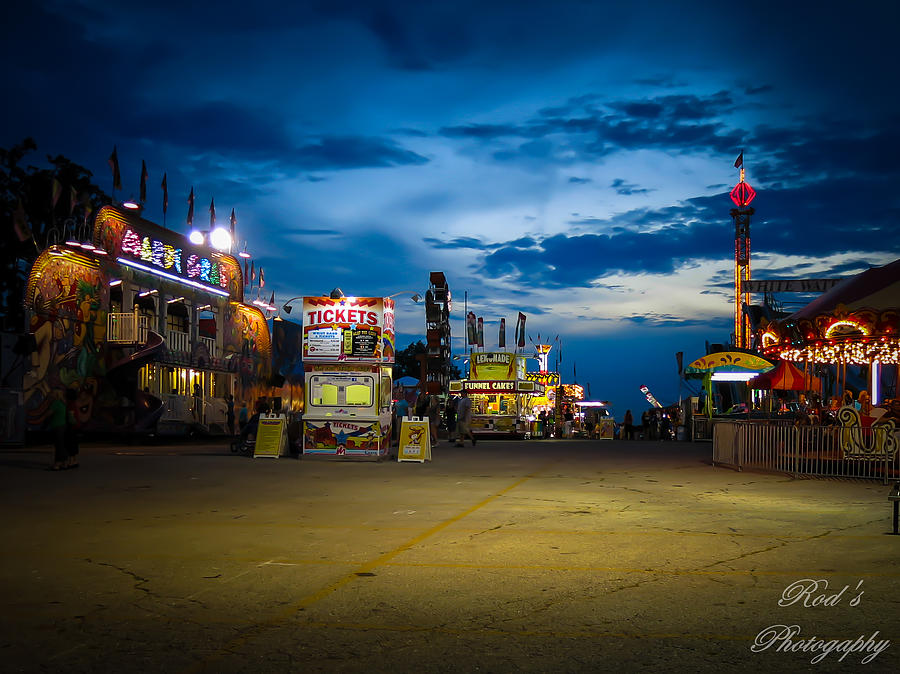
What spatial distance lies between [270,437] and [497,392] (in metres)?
19.6

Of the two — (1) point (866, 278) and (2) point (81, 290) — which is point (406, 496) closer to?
(1) point (866, 278)

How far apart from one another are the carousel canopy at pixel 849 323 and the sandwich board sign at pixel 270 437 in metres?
13.5

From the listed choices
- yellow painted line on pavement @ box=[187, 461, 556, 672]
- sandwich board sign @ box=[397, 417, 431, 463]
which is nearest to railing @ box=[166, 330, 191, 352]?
sandwich board sign @ box=[397, 417, 431, 463]

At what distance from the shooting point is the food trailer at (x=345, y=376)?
877 inches

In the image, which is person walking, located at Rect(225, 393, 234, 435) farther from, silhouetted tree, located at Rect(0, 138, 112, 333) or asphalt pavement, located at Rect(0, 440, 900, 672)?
asphalt pavement, located at Rect(0, 440, 900, 672)

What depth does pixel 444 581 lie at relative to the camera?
7.07m

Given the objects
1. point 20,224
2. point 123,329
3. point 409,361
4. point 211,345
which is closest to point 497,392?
point 211,345

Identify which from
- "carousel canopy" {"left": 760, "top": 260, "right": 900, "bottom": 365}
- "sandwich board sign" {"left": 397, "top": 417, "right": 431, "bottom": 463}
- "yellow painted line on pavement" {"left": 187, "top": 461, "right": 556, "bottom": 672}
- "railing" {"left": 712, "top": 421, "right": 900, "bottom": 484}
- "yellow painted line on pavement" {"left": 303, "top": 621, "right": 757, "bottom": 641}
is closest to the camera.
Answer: "yellow painted line on pavement" {"left": 187, "top": 461, "right": 556, "bottom": 672}

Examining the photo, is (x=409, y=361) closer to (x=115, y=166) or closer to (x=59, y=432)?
(x=115, y=166)

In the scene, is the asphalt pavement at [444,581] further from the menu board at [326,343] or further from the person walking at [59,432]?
the menu board at [326,343]

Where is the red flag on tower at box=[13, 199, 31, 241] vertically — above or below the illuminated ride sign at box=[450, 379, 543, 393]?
above

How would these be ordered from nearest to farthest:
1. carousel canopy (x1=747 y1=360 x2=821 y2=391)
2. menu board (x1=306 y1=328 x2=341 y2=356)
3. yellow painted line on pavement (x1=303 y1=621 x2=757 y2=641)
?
yellow painted line on pavement (x1=303 y1=621 x2=757 y2=641), menu board (x1=306 y1=328 x2=341 y2=356), carousel canopy (x1=747 y1=360 x2=821 y2=391)

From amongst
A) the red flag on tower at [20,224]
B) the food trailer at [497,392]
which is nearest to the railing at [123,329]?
the red flag on tower at [20,224]

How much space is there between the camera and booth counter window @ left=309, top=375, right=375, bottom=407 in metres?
22.5
